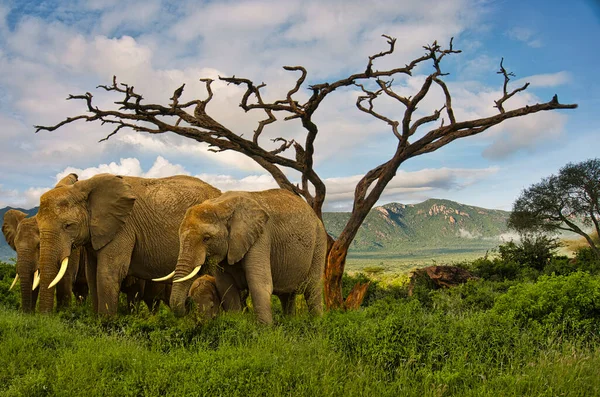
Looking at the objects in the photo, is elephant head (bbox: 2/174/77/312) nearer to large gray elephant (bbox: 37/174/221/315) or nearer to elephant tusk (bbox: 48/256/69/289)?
large gray elephant (bbox: 37/174/221/315)

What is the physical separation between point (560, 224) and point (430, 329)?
32.5 meters

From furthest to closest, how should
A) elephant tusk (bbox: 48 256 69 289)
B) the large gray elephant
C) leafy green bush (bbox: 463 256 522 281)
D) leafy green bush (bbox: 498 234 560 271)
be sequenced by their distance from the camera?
leafy green bush (bbox: 498 234 560 271), leafy green bush (bbox: 463 256 522 281), the large gray elephant, elephant tusk (bbox: 48 256 69 289)

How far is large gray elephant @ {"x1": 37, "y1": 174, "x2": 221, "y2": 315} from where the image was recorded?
9805 millimetres

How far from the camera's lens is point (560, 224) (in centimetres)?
3669

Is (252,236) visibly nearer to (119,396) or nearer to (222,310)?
(222,310)

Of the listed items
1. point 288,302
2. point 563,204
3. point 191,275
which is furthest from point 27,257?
point 563,204

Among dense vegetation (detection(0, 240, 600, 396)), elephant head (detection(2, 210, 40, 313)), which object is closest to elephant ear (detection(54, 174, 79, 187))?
elephant head (detection(2, 210, 40, 313))

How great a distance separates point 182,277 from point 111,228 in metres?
2.26

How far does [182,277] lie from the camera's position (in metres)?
8.99

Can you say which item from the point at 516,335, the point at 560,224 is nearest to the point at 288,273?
the point at 516,335

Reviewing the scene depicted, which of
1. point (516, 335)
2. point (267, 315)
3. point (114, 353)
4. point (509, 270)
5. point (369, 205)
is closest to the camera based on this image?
point (114, 353)

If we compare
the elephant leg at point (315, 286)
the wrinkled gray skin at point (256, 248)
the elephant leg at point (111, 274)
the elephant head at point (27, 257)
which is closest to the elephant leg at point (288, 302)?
the wrinkled gray skin at point (256, 248)

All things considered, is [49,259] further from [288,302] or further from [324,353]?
[324,353]

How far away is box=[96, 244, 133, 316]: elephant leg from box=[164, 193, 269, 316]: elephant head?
1.57 m
